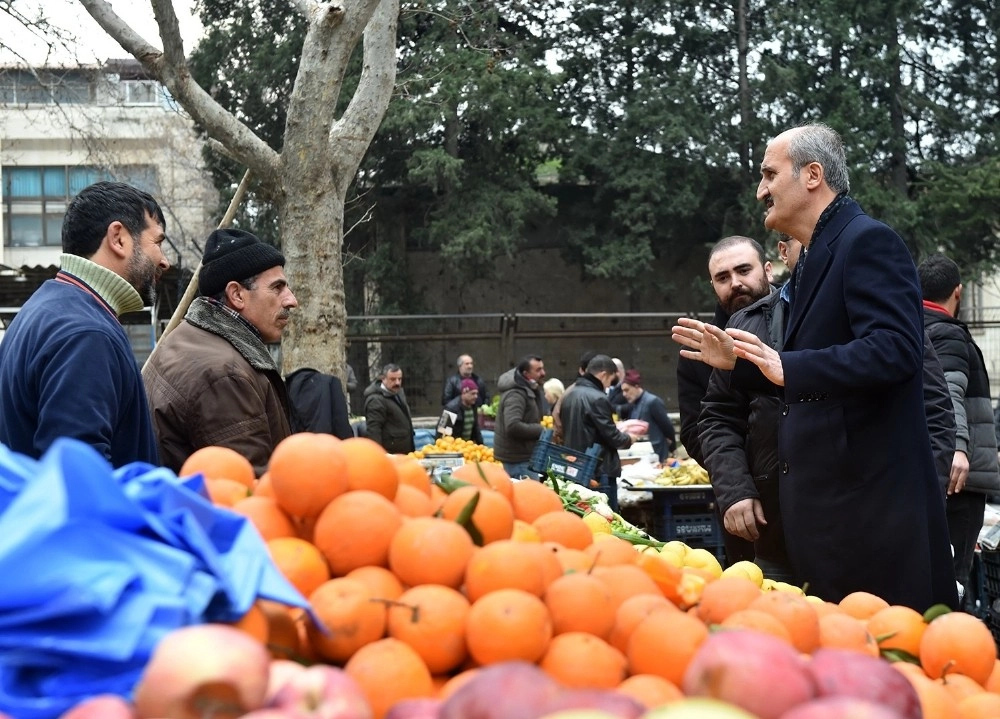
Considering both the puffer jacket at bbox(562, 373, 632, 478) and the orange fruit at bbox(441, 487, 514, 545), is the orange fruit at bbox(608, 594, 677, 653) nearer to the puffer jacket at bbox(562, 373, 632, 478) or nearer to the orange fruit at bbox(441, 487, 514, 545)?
the orange fruit at bbox(441, 487, 514, 545)

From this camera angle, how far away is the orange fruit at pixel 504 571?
1694 millimetres

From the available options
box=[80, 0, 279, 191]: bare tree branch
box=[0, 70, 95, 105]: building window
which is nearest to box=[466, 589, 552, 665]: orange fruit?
box=[80, 0, 279, 191]: bare tree branch

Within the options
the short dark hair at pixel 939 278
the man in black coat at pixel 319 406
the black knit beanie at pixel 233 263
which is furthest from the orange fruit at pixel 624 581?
the short dark hair at pixel 939 278

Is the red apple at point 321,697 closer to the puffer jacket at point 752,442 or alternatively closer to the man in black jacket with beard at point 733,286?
the puffer jacket at point 752,442

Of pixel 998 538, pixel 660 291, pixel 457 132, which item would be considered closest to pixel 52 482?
pixel 998 538

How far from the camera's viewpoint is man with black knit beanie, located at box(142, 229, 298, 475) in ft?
11.5

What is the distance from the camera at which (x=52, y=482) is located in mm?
1408

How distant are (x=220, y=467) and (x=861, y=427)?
6.60 feet

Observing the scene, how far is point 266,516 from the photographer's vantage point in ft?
5.94

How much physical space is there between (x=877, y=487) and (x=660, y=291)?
2397cm

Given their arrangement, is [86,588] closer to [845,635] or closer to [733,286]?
[845,635]

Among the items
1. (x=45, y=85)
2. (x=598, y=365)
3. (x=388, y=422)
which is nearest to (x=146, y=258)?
(x=598, y=365)

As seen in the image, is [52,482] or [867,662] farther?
[867,662]

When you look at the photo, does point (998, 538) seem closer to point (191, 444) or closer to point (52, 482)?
point (191, 444)
